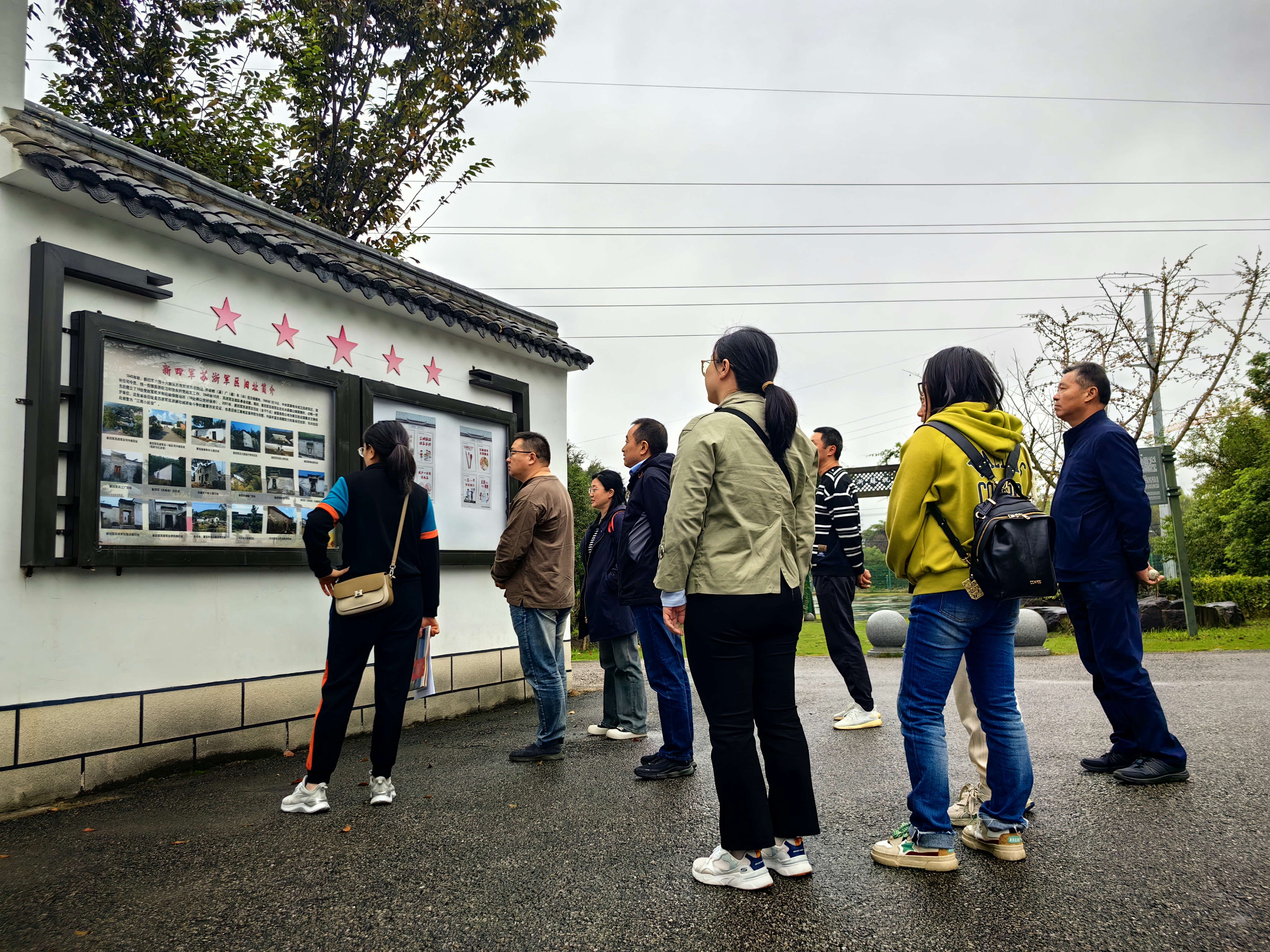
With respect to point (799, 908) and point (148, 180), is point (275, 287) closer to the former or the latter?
point (148, 180)

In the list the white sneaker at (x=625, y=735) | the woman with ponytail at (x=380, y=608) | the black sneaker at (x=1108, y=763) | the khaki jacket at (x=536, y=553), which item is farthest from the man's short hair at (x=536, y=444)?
the black sneaker at (x=1108, y=763)

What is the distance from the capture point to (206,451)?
5.21 m

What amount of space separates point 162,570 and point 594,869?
317cm

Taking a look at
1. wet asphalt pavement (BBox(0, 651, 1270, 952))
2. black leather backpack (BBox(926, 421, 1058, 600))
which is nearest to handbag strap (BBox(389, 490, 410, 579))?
wet asphalt pavement (BBox(0, 651, 1270, 952))

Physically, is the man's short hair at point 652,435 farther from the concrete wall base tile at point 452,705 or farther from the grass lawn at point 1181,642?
the grass lawn at point 1181,642

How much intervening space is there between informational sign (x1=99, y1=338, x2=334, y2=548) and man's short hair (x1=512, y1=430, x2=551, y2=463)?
1580mm

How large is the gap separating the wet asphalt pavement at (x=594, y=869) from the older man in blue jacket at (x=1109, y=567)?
0.61 feet

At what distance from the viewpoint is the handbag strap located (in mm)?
4191

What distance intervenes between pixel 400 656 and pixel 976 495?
272 cm

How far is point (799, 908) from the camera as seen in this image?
A: 9.07 ft

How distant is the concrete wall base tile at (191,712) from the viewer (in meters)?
4.77

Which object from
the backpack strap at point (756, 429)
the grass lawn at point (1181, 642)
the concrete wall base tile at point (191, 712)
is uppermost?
the backpack strap at point (756, 429)

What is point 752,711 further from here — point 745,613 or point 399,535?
point 399,535

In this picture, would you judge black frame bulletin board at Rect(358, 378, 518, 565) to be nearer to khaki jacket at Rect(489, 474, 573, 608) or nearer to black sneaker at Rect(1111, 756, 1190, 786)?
khaki jacket at Rect(489, 474, 573, 608)
